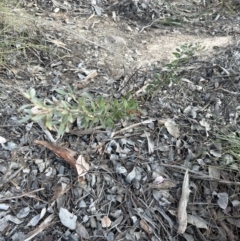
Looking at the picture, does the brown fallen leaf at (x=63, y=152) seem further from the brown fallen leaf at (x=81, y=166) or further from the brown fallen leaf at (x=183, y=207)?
the brown fallen leaf at (x=183, y=207)

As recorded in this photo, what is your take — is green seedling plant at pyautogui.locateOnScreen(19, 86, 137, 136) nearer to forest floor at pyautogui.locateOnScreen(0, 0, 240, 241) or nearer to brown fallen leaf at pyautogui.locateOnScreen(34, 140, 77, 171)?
forest floor at pyautogui.locateOnScreen(0, 0, 240, 241)

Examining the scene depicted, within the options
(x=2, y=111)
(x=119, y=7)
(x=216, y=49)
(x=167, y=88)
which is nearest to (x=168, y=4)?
(x=119, y=7)

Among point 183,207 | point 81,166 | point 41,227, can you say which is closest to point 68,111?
point 81,166

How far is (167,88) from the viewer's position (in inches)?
97.2

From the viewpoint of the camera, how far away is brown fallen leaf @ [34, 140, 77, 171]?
6.65ft

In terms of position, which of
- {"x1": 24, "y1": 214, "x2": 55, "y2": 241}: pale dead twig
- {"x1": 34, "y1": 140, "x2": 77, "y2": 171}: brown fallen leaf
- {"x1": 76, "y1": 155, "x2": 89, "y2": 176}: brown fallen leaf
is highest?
{"x1": 34, "y1": 140, "x2": 77, "y2": 171}: brown fallen leaf

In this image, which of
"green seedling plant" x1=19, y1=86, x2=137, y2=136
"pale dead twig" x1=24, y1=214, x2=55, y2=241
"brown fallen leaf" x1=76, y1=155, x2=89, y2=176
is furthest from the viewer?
"brown fallen leaf" x1=76, y1=155, x2=89, y2=176

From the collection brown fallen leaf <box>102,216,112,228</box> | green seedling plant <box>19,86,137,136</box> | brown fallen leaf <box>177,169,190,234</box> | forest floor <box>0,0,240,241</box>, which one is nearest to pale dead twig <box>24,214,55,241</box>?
forest floor <box>0,0,240,241</box>

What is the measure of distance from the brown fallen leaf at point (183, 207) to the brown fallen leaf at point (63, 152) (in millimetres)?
518

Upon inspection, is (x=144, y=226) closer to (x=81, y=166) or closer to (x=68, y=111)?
(x=81, y=166)

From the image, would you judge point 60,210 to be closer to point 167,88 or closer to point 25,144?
point 25,144

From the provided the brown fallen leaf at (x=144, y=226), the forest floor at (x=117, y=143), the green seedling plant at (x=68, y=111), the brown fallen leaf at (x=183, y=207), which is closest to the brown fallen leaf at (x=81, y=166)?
the forest floor at (x=117, y=143)

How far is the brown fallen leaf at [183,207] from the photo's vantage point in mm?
1911

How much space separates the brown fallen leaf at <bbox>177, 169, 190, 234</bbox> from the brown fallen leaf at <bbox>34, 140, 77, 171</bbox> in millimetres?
518
